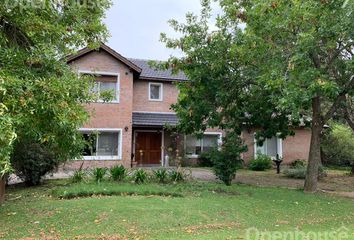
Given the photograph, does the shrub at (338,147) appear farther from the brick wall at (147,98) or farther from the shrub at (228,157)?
the shrub at (228,157)

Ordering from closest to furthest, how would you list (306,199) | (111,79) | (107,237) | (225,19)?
(107,237), (306,199), (225,19), (111,79)

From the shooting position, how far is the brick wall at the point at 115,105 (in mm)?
23359

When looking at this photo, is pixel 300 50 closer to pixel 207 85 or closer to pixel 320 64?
pixel 320 64

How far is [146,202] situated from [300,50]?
685 centimetres

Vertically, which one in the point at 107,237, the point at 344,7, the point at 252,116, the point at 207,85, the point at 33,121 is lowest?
the point at 107,237

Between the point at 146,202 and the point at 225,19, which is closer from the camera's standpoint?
the point at 146,202

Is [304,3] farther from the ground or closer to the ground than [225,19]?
Answer: closer to the ground

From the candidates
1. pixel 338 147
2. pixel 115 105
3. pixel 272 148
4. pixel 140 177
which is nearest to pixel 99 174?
pixel 140 177

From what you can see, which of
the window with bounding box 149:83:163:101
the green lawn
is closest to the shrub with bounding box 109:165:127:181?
the green lawn

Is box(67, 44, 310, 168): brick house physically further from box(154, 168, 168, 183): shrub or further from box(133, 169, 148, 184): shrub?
box(133, 169, 148, 184): shrub

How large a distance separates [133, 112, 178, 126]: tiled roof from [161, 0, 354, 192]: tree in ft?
25.8

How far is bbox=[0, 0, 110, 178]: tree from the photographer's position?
5.86 meters

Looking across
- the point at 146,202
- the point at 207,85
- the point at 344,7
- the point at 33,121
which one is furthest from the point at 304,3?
the point at 33,121

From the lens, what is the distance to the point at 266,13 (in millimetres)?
12273
